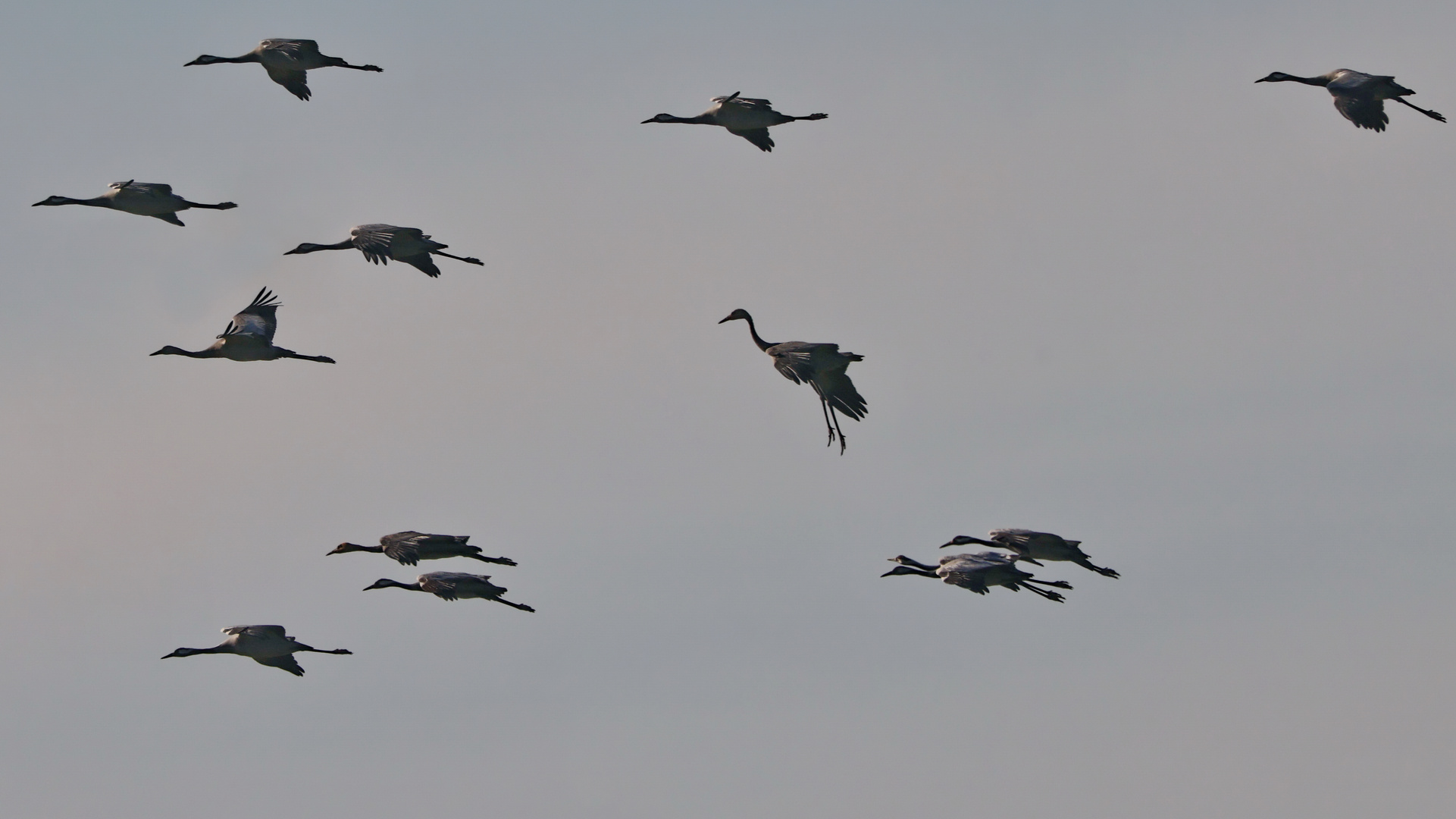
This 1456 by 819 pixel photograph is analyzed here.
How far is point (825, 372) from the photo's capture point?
49562 mm

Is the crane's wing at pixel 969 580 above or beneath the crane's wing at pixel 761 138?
beneath

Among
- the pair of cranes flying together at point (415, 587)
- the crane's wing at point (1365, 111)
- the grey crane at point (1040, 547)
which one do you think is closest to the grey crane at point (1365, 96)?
the crane's wing at point (1365, 111)

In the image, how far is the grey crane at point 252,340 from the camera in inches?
2212

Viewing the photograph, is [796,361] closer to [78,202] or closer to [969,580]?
[969,580]

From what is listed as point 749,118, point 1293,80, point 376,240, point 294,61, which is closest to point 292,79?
point 294,61

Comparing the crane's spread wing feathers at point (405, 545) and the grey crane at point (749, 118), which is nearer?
the crane's spread wing feathers at point (405, 545)

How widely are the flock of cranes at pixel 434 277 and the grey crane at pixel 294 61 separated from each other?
0.07 ft

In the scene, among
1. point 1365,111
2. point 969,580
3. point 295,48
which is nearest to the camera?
point 969,580

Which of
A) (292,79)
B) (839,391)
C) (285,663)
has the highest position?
(292,79)

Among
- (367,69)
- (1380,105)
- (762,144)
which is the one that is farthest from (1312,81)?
(367,69)

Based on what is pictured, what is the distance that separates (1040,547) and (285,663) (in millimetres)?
19012

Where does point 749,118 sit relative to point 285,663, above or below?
above

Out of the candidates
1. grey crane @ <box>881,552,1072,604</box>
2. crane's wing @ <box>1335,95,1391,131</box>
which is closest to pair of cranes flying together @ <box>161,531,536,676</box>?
grey crane @ <box>881,552,1072,604</box>

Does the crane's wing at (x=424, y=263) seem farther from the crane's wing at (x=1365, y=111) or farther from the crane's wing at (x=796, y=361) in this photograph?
the crane's wing at (x=1365, y=111)
